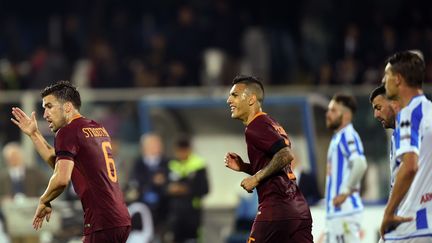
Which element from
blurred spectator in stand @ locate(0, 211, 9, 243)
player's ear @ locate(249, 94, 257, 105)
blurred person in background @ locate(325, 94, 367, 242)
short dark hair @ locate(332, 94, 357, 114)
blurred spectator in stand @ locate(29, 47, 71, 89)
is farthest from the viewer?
blurred spectator in stand @ locate(29, 47, 71, 89)

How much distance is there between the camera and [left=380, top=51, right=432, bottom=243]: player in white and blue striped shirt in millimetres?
7070

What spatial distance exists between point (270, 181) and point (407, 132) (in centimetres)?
174

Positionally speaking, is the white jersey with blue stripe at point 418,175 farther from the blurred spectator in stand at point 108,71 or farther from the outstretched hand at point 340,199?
the blurred spectator in stand at point 108,71

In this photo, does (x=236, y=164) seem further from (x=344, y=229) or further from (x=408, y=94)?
(x=344, y=229)

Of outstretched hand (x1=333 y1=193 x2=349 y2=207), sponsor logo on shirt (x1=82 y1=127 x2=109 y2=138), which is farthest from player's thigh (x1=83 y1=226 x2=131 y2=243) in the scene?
outstretched hand (x1=333 y1=193 x2=349 y2=207)

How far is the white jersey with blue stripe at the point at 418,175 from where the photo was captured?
713 cm

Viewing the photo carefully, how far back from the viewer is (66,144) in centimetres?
832

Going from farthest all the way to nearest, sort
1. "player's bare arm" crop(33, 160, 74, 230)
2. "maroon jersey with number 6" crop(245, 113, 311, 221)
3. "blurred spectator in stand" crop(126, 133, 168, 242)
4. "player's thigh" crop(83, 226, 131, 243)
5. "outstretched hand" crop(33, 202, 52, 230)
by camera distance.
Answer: "blurred spectator in stand" crop(126, 133, 168, 242) → "maroon jersey with number 6" crop(245, 113, 311, 221) → "player's thigh" crop(83, 226, 131, 243) → "outstretched hand" crop(33, 202, 52, 230) → "player's bare arm" crop(33, 160, 74, 230)

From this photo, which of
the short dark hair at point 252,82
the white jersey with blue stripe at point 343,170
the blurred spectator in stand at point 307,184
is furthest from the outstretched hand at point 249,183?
the blurred spectator in stand at point 307,184

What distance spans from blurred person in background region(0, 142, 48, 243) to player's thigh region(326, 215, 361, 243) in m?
5.51

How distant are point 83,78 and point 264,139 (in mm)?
10367

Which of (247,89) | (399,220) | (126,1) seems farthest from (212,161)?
(399,220)

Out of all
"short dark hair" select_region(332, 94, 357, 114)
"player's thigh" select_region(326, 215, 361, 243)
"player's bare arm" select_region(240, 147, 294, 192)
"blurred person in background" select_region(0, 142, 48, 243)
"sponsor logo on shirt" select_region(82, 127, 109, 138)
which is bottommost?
"player's thigh" select_region(326, 215, 361, 243)

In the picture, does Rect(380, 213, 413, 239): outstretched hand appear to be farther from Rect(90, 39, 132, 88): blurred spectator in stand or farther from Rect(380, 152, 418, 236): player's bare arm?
Rect(90, 39, 132, 88): blurred spectator in stand
